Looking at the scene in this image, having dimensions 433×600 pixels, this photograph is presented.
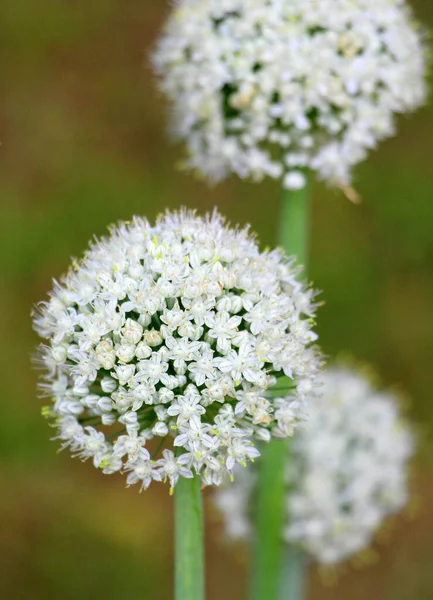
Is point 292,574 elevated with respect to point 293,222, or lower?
lower

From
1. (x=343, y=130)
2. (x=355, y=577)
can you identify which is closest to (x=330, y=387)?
(x=343, y=130)

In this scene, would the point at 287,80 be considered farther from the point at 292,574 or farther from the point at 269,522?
the point at 292,574

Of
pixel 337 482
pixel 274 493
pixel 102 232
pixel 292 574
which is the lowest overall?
pixel 292 574

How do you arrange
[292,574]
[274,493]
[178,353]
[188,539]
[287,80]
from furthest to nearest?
[292,574]
[274,493]
[287,80]
[188,539]
[178,353]

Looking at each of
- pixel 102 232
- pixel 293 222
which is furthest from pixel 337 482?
pixel 102 232

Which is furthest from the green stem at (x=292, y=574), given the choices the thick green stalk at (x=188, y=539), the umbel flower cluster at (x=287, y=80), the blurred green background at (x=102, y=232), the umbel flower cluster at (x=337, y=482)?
the blurred green background at (x=102, y=232)

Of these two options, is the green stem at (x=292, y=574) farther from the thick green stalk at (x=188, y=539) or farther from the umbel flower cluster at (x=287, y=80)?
the umbel flower cluster at (x=287, y=80)

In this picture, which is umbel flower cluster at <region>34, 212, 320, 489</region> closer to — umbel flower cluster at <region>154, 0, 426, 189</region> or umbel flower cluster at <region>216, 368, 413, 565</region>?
umbel flower cluster at <region>154, 0, 426, 189</region>
